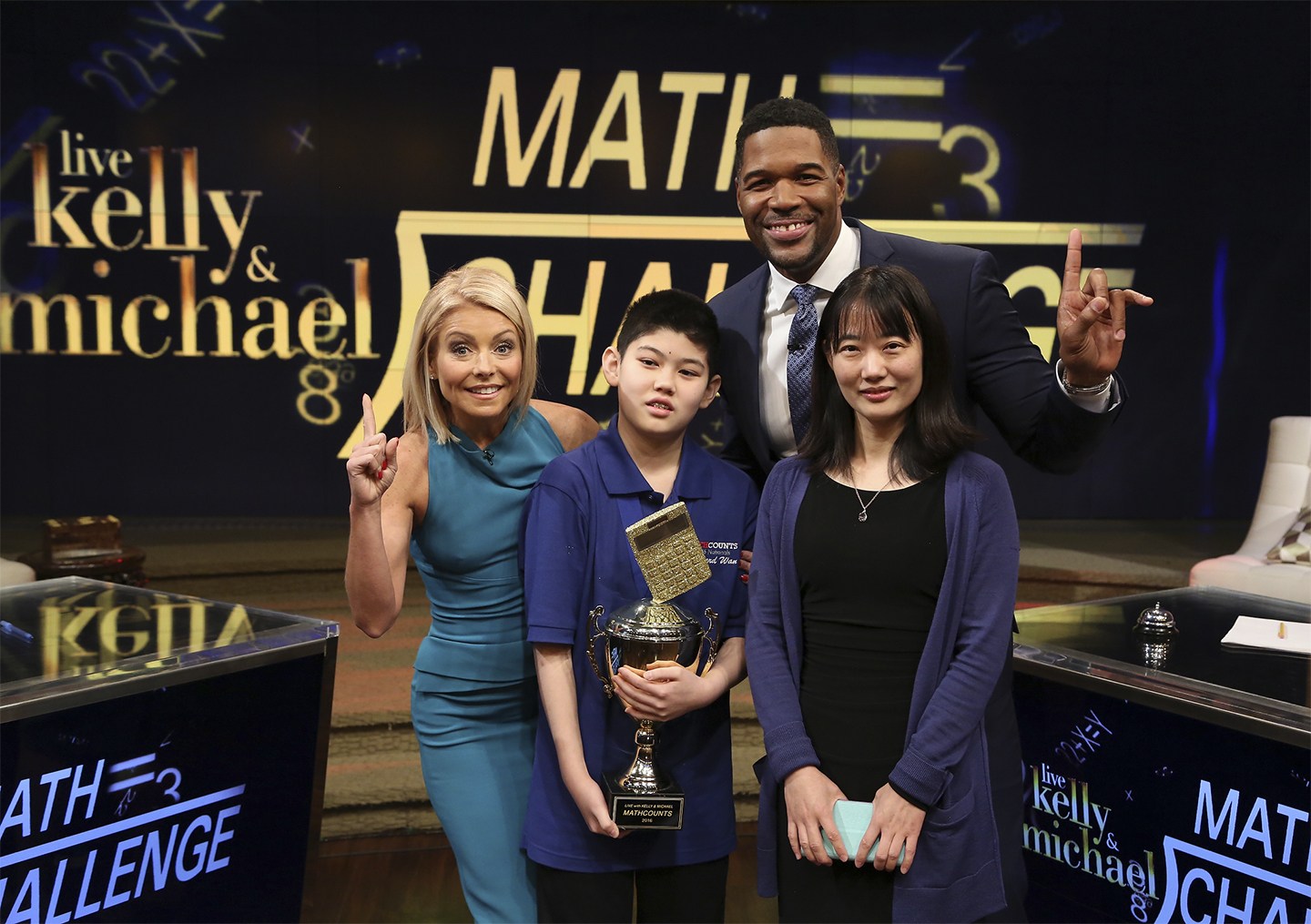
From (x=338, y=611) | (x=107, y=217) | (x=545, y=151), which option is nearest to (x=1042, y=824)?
(x=338, y=611)

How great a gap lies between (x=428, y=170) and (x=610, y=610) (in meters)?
4.68

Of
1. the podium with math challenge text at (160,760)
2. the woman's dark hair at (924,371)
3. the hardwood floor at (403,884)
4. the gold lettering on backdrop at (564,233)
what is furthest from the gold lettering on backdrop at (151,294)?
the woman's dark hair at (924,371)

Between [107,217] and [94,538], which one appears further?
[107,217]

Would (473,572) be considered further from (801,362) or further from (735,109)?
(735,109)

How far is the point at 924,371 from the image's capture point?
1.59 meters

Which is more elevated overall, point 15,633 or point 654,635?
point 654,635

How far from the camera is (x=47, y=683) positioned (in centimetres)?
189

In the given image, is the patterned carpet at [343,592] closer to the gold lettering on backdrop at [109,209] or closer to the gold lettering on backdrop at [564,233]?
the gold lettering on backdrop at [564,233]

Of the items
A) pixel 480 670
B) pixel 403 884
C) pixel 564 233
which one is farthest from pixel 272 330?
pixel 480 670

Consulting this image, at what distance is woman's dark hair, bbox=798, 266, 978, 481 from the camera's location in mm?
1555

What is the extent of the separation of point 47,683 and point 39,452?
4.62m

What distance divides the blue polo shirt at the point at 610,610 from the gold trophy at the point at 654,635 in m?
0.04

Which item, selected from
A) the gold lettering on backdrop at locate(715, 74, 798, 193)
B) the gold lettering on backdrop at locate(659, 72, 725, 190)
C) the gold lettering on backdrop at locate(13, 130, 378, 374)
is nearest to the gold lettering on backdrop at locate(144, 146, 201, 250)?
the gold lettering on backdrop at locate(13, 130, 378, 374)

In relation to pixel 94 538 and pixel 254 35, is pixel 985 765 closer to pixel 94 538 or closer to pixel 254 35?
pixel 94 538
